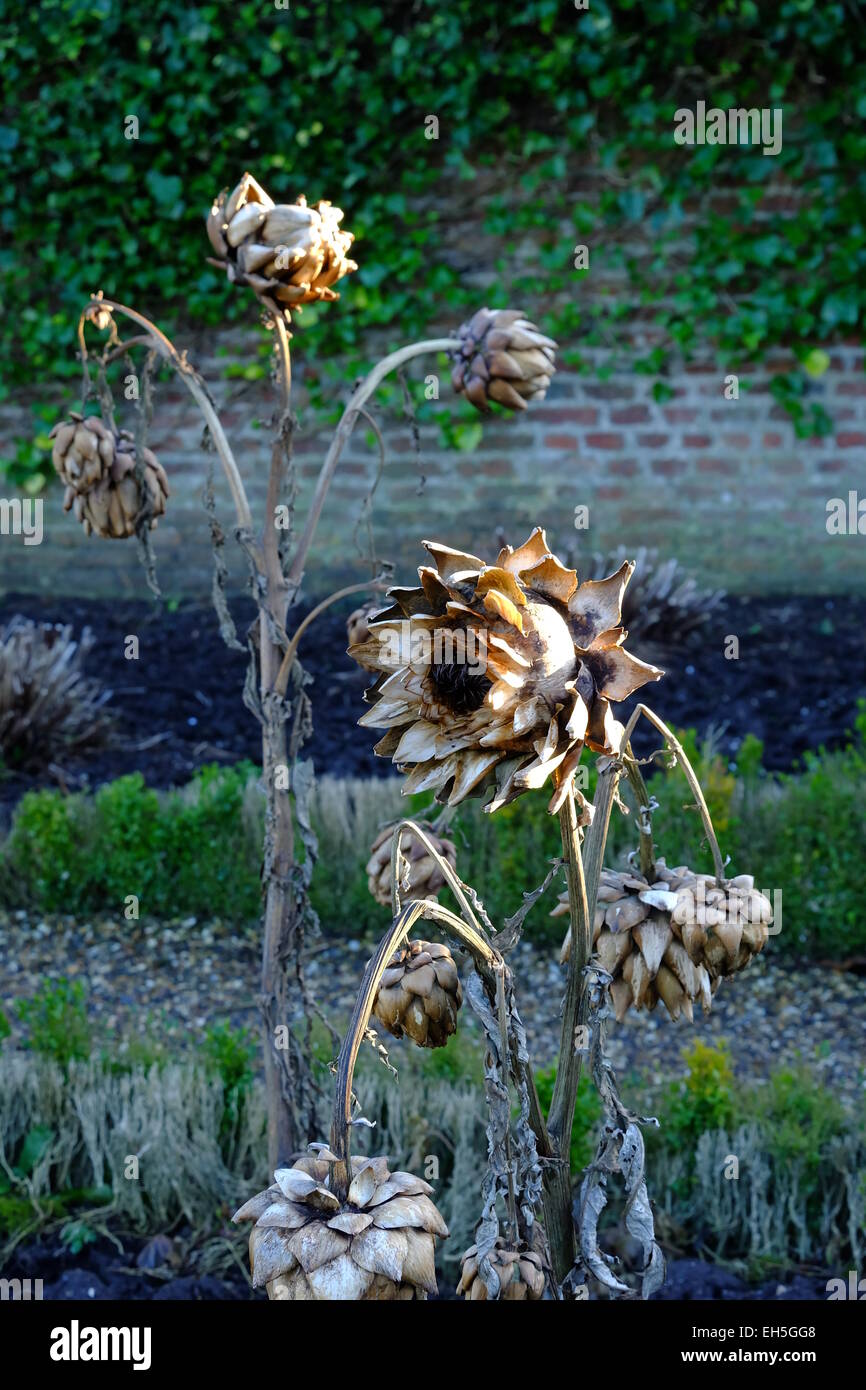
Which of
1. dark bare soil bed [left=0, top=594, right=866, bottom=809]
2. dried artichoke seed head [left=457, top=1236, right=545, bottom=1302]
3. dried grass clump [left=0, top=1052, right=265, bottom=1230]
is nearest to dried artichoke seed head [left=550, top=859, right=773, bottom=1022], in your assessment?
dried artichoke seed head [left=457, top=1236, right=545, bottom=1302]

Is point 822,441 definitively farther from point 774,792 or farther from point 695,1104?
point 695,1104

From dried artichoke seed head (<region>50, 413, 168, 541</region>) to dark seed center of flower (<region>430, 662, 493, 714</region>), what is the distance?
3.01 ft

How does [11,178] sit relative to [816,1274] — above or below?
above

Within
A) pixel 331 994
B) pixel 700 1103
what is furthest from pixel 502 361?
pixel 331 994

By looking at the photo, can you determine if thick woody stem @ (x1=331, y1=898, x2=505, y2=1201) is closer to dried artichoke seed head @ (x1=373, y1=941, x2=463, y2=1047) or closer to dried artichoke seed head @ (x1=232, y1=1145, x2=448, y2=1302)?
dried artichoke seed head @ (x1=232, y1=1145, x2=448, y2=1302)

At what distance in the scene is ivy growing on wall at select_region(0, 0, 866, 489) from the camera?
14.3 ft

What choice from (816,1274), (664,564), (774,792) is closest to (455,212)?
(664,564)

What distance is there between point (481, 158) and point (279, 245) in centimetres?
338

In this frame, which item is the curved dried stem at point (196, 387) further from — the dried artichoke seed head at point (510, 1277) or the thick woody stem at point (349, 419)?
the dried artichoke seed head at point (510, 1277)

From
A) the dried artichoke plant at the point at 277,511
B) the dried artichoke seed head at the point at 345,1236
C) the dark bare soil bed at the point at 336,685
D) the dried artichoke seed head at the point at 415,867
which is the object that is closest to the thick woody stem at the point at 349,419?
the dried artichoke plant at the point at 277,511

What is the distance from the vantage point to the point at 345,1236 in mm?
837

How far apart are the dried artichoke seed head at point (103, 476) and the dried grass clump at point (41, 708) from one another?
186 cm

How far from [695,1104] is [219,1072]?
0.73 m
